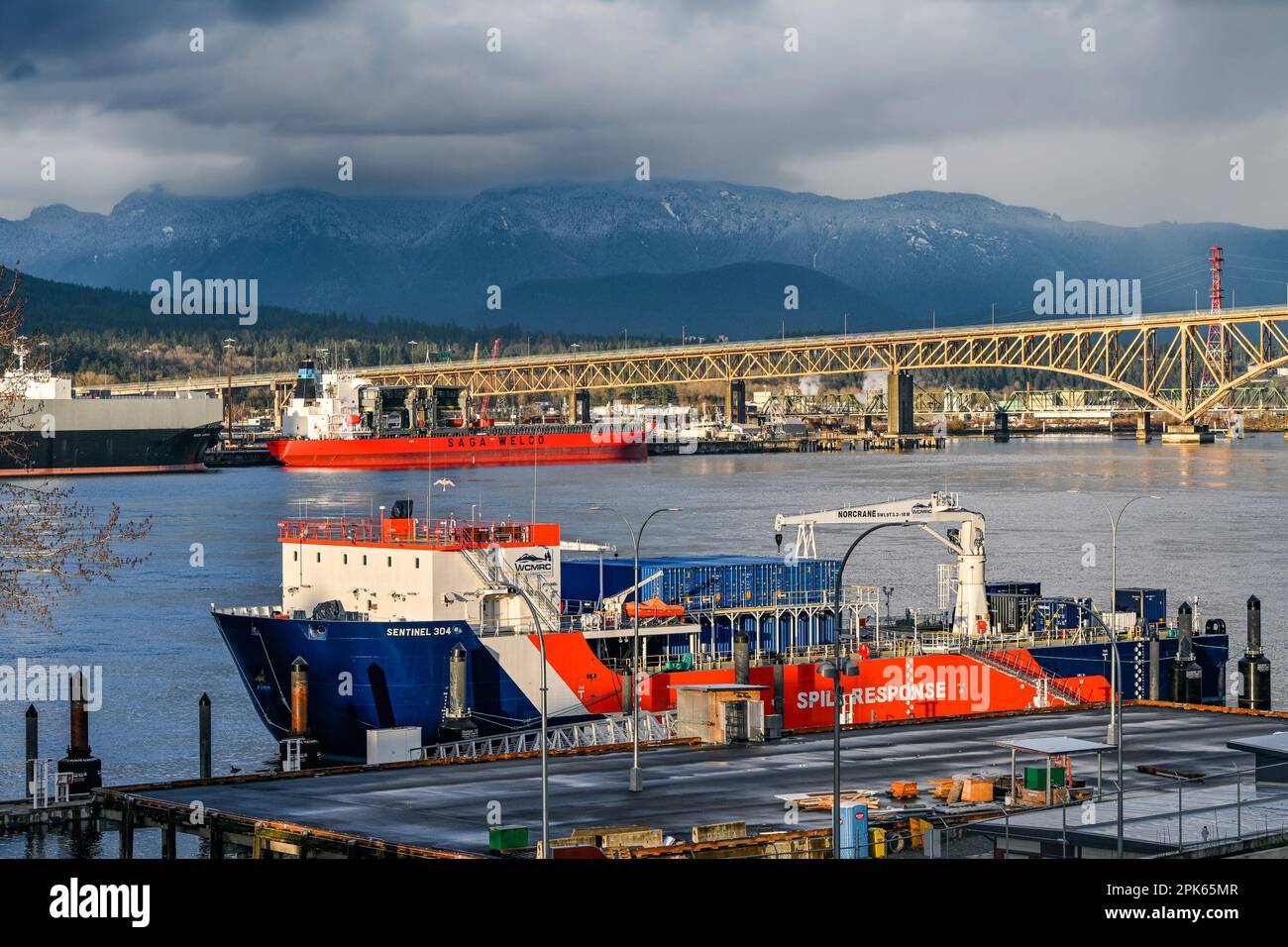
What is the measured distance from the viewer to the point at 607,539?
105 meters

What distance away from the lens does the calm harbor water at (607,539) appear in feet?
189

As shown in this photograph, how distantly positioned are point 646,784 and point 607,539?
224ft

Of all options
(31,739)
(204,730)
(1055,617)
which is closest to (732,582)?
(1055,617)

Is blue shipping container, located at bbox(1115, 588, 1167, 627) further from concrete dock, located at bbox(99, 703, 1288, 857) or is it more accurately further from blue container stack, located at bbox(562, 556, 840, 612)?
concrete dock, located at bbox(99, 703, 1288, 857)

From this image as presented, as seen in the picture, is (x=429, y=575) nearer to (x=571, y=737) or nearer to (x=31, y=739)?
(x=571, y=737)

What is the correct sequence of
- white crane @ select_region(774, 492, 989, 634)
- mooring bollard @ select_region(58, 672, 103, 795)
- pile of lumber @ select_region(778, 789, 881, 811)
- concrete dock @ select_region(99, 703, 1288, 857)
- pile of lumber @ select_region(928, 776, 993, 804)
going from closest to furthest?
concrete dock @ select_region(99, 703, 1288, 857) < pile of lumber @ select_region(778, 789, 881, 811) < pile of lumber @ select_region(928, 776, 993, 804) < mooring bollard @ select_region(58, 672, 103, 795) < white crane @ select_region(774, 492, 989, 634)

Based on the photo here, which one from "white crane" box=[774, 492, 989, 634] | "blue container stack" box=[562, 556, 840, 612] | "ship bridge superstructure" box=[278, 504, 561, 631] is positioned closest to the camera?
"ship bridge superstructure" box=[278, 504, 561, 631]

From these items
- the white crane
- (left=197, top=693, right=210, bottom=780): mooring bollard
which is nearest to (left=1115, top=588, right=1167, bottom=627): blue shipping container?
the white crane

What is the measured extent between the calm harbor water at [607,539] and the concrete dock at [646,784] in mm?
8343

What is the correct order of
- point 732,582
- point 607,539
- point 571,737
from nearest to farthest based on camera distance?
point 571,737 → point 732,582 → point 607,539

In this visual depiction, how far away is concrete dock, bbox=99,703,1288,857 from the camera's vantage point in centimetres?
3259

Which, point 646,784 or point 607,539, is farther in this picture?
point 607,539

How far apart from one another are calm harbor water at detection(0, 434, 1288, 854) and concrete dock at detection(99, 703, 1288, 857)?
27.4 feet

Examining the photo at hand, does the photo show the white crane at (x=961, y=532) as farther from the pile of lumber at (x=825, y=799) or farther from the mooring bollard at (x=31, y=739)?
the mooring bollard at (x=31, y=739)
